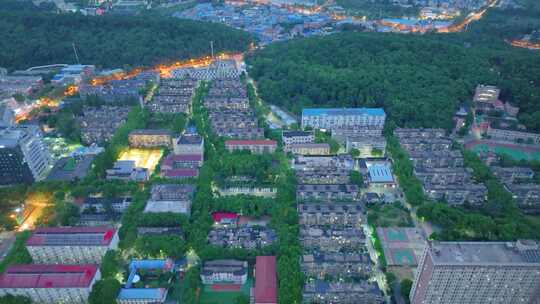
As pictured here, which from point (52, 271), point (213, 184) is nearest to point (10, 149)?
point (52, 271)

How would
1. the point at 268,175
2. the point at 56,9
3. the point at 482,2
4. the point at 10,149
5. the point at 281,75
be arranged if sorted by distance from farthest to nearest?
the point at 482,2 < the point at 56,9 < the point at 281,75 < the point at 268,175 < the point at 10,149

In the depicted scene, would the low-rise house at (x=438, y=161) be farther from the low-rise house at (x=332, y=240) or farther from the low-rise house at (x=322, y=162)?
the low-rise house at (x=332, y=240)

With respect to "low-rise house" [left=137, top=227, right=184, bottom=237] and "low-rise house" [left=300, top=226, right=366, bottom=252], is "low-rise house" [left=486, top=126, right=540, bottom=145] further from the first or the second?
"low-rise house" [left=137, top=227, right=184, bottom=237]

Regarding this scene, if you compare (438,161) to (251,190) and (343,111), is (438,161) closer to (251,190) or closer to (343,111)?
(343,111)

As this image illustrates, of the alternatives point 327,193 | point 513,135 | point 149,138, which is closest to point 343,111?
point 327,193

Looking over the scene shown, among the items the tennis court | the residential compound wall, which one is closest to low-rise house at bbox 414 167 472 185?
the tennis court

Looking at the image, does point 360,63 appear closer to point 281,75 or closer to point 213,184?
point 281,75
